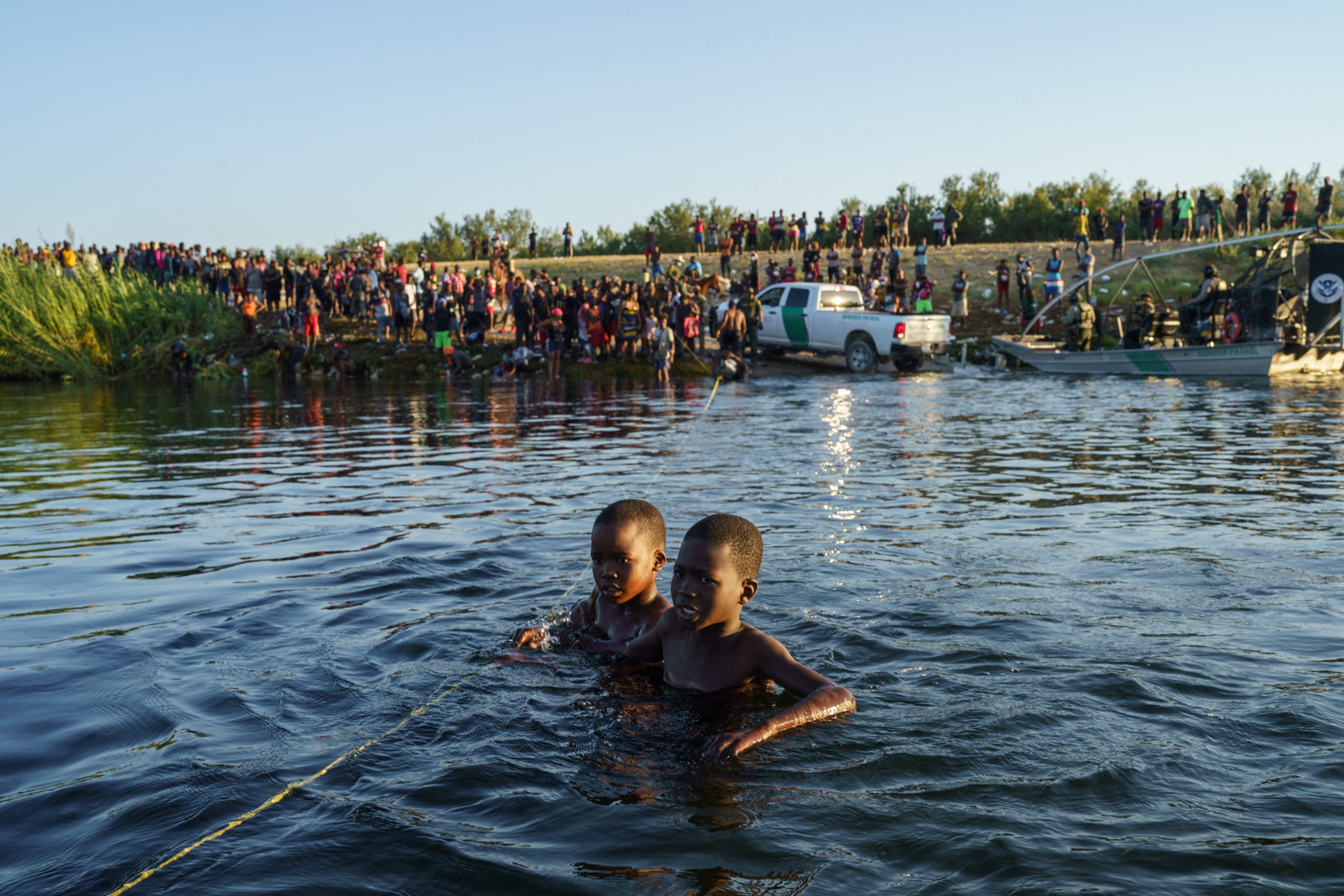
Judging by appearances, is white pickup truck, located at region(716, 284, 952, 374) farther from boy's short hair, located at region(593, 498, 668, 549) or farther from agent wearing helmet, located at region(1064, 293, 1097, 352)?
boy's short hair, located at region(593, 498, 668, 549)

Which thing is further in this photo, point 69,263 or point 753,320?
point 69,263

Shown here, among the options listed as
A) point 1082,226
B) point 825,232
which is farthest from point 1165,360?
point 825,232

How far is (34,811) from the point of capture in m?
3.66

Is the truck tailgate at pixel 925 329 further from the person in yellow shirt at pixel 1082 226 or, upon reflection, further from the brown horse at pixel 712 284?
the person in yellow shirt at pixel 1082 226

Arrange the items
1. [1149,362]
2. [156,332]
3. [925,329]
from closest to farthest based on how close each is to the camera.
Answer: [1149,362] → [925,329] → [156,332]

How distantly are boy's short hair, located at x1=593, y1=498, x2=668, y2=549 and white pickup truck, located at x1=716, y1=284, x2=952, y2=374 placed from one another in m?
24.3

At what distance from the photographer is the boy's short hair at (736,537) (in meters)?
4.42

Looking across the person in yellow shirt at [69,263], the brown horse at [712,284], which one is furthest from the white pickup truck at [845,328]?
the person in yellow shirt at [69,263]

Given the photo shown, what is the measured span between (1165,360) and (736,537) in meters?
25.0

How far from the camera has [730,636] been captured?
471 cm

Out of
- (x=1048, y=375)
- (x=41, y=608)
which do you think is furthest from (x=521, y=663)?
(x=1048, y=375)

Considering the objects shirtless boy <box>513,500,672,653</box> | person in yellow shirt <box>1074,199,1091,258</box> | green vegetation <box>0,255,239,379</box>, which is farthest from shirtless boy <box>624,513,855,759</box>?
person in yellow shirt <box>1074,199,1091,258</box>

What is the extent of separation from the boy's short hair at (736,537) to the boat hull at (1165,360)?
24.2 meters

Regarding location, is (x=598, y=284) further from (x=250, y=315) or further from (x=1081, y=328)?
(x=1081, y=328)
